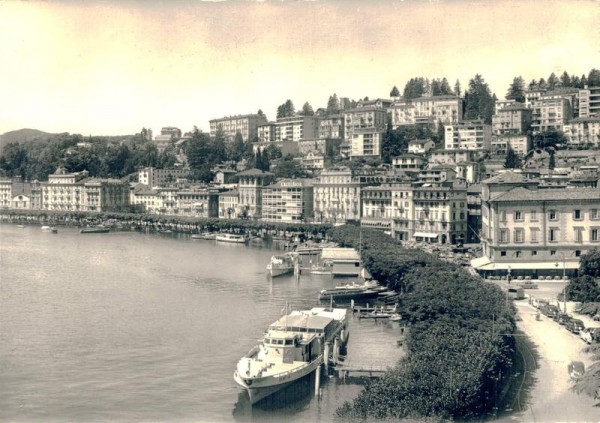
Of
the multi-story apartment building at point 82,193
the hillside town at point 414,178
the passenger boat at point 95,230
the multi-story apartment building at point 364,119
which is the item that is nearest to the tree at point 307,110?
the hillside town at point 414,178

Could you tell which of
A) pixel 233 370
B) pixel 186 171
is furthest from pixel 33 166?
pixel 233 370

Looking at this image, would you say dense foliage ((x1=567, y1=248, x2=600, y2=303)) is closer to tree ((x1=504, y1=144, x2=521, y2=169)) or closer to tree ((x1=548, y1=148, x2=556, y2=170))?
tree ((x1=548, y1=148, x2=556, y2=170))

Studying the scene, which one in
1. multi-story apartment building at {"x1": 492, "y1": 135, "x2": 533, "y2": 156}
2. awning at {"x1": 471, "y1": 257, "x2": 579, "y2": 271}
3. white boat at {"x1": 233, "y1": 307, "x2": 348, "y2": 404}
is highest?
multi-story apartment building at {"x1": 492, "y1": 135, "x2": 533, "y2": 156}

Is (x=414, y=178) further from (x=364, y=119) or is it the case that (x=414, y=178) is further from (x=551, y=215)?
(x=364, y=119)

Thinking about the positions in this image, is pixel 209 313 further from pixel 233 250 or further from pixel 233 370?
pixel 233 250

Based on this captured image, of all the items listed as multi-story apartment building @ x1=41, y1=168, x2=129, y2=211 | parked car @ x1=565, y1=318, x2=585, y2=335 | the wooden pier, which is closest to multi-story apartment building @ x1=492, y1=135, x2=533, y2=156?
multi-story apartment building @ x1=41, y1=168, x2=129, y2=211

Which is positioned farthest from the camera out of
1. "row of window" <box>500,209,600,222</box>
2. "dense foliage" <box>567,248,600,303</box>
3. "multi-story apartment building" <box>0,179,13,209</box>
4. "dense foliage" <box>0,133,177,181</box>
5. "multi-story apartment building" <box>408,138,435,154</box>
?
"dense foliage" <box>0,133,177,181</box>
